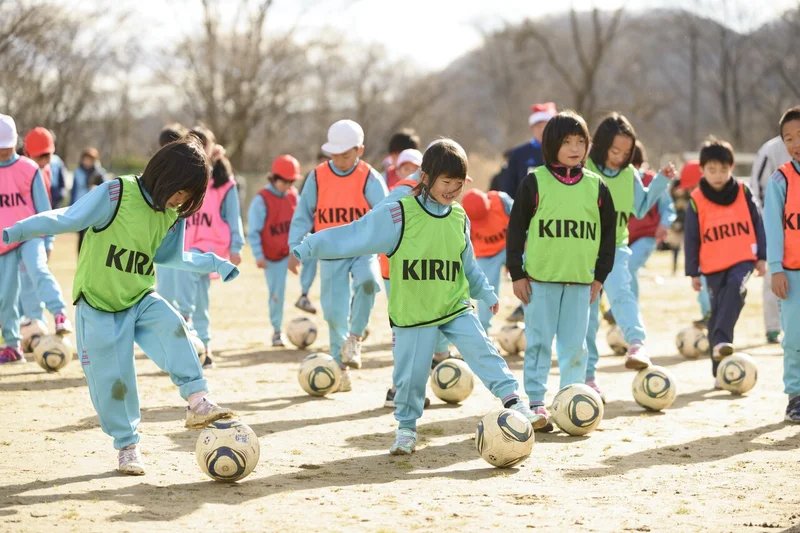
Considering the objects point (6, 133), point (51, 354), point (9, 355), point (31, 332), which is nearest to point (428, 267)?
point (51, 354)

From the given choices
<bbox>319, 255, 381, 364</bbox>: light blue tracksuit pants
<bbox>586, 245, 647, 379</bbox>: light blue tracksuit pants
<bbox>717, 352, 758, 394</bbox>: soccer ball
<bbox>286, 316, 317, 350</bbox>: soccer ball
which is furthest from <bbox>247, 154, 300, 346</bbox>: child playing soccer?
<bbox>717, 352, 758, 394</bbox>: soccer ball

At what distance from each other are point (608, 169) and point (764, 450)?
2690mm

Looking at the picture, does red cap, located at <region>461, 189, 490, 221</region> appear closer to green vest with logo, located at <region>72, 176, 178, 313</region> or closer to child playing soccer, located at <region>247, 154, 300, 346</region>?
child playing soccer, located at <region>247, 154, 300, 346</region>

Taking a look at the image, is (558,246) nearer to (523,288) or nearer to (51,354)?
(523,288)

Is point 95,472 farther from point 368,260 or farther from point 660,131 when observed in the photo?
point 660,131

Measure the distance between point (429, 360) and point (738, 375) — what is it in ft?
11.7

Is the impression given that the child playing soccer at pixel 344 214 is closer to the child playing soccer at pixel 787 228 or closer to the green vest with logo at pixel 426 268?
the green vest with logo at pixel 426 268

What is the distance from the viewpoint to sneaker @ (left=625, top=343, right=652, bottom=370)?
9211 mm

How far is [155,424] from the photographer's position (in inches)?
332

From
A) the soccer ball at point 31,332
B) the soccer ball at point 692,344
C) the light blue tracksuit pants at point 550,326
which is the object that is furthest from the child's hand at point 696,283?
the soccer ball at point 31,332

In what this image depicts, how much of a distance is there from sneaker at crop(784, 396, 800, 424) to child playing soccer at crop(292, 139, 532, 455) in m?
2.39

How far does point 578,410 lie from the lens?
7926 mm

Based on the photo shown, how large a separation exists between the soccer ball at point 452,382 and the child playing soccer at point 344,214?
0.87 m

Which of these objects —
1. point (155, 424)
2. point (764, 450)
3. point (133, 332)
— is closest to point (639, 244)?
point (764, 450)
